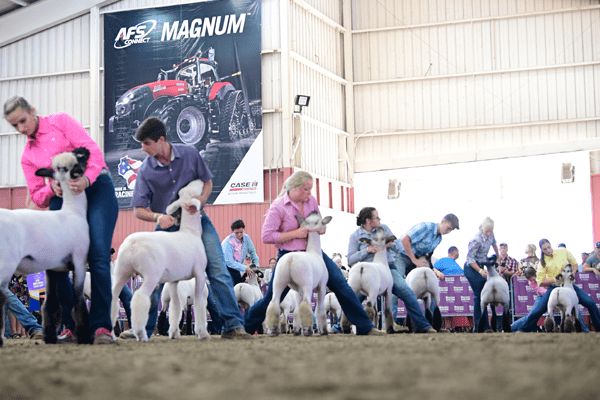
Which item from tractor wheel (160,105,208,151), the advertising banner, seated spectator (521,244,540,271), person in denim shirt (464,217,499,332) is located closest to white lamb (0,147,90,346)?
person in denim shirt (464,217,499,332)

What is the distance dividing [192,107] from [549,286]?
15280 millimetres

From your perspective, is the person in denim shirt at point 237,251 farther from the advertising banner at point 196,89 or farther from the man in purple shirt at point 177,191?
the advertising banner at point 196,89

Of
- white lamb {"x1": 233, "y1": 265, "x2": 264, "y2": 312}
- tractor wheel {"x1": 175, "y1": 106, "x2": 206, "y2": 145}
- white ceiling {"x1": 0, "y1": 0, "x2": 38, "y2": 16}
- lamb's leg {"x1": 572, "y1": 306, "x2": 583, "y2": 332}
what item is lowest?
lamb's leg {"x1": 572, "y1": 306, "x2": 583, "y2": 332}

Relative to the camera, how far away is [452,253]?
16.7m

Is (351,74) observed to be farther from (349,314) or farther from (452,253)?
(349,314)

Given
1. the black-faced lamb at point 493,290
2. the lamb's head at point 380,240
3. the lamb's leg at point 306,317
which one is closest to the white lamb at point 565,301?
A: the black-faced lamb at point 493,290

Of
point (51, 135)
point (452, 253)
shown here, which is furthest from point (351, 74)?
point (51, 135)

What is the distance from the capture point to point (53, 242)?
5.18 meters

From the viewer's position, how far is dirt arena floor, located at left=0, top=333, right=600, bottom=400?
227 cm

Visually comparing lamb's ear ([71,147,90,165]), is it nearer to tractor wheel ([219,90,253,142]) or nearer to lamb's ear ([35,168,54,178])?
lamb's ear ([35,168,54,178])

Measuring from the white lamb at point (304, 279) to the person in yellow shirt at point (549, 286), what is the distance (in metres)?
4.06

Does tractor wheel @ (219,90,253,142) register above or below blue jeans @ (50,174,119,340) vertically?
above

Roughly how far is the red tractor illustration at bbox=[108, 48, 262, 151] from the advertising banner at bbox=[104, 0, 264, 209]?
29 mm

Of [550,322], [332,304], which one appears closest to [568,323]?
[550,322]
